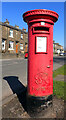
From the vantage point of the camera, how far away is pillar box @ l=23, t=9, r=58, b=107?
2.80m

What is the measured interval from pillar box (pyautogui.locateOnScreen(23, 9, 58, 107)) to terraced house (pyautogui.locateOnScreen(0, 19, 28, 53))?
2522 cm

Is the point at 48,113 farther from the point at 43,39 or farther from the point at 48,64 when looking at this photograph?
the point at 43,39

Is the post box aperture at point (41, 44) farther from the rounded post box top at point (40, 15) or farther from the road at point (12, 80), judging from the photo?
the road at point (12, 80)

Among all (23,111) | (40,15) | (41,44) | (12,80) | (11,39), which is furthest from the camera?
(11,39)

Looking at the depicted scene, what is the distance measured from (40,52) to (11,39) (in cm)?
2868

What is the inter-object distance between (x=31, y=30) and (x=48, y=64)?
0.88 meters

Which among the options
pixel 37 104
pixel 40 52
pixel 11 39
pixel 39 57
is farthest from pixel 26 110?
pixel 11 39

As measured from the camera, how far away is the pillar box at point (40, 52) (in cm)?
280

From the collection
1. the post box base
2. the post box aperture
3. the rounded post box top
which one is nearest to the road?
the post box base

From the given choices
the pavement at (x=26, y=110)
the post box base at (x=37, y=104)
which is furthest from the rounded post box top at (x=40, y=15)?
the pavement at (x=26, y=110)

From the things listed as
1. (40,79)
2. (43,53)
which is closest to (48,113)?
(40,79)

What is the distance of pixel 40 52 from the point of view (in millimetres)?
2814

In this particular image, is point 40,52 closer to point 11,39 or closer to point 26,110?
point 26,110

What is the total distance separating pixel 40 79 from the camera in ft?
9.31
